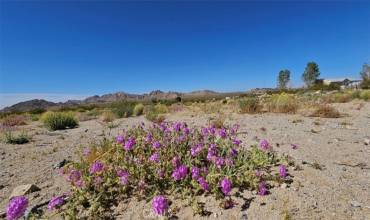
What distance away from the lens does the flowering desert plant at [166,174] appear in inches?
118

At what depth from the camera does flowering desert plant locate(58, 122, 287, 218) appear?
9.83ft

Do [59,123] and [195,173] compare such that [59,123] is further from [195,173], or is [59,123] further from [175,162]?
[195,173]

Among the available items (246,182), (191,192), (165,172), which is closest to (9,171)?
(165,172)

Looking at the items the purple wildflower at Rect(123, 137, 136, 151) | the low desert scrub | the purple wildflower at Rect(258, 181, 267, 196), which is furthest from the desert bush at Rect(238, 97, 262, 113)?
the purple wildflower at Rect(258, 181, 267, 196)

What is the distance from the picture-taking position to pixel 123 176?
3.16 metres

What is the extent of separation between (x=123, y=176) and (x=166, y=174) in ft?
1.78

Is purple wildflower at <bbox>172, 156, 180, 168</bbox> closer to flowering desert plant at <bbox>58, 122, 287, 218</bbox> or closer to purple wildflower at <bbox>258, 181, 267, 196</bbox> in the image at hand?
flowering desert plant at <bbox>58, 122, 287, 218</bbox>

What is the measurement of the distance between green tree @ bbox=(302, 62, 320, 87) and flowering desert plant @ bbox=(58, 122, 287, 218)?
72.2 metres

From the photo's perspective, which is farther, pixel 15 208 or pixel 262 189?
pixel 262 189

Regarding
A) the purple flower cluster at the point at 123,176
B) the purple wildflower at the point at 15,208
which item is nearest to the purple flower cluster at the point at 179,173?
the purple flower cluster at the point at 123,176

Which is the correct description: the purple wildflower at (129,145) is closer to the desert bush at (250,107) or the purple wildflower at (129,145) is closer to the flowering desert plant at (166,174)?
the flowering desert plant at (166,174)

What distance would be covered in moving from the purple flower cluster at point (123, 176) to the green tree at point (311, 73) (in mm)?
73133

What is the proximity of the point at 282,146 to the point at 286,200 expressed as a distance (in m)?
2.31

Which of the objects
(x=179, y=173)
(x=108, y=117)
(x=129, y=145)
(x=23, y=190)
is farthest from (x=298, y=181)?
(x=108, y=117)
